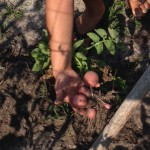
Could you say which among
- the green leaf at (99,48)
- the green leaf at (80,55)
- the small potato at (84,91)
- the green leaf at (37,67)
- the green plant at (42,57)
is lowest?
the green leaf at (37,67)

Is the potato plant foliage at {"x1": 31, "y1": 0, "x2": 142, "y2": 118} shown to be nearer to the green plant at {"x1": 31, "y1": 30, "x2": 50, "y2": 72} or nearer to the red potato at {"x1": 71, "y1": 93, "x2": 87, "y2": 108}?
the green plant at {"x1": 31, "y1": 30, "x2": 50, "y2": 72}

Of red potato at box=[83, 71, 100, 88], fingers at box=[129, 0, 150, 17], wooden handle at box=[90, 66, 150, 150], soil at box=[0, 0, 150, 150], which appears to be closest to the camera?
wooden handle at box=[90, 66, 150, 150]

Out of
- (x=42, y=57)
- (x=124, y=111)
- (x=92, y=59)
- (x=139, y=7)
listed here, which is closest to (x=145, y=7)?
(x=139, y=7)

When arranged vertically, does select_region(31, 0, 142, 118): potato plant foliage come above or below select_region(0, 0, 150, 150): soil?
above

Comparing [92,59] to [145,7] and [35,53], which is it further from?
[145,7]

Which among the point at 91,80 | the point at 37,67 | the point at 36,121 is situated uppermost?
the point at 91,80

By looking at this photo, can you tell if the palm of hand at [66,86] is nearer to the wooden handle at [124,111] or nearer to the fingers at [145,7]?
the wooden handle at [124,111]

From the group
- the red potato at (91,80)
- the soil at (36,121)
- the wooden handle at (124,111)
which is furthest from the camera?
the soil at (36,121)

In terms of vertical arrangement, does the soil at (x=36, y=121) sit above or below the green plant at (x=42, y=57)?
below

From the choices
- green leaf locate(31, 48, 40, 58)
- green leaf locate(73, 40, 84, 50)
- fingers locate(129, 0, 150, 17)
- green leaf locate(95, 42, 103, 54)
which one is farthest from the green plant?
fingers locate(129, 0, 150, 17)

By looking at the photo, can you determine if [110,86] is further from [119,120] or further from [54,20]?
[54,20]

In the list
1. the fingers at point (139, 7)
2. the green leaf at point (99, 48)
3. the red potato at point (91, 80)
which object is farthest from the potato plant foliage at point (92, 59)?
the fingers at point (139, 7)

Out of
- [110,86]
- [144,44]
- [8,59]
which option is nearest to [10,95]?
[8,59]

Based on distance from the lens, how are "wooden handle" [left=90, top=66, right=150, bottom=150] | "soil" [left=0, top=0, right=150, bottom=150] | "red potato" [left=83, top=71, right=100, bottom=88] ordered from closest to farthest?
1. "wooden handle" [left=90, top=66, right=150, bottom=150]
2. "red potato" [left=83, top=71, right=100, bottom=88]
3. "soil" [left=0, top=0, right=150, bottom=150]
